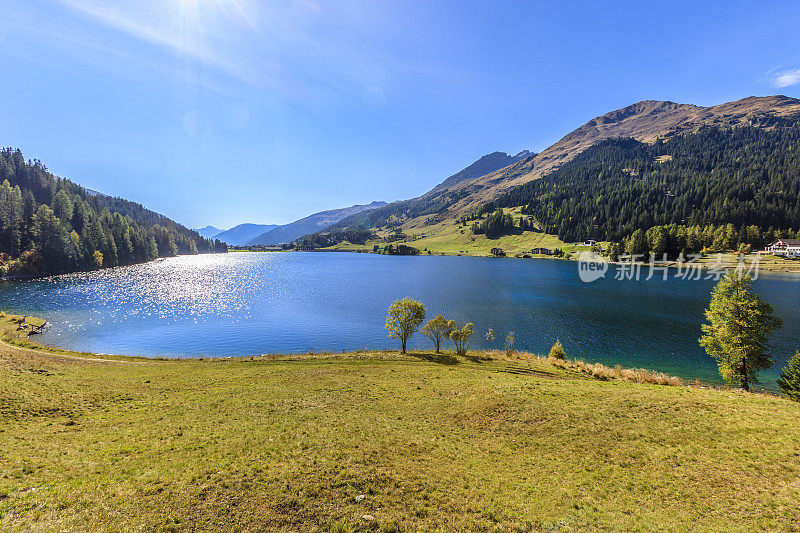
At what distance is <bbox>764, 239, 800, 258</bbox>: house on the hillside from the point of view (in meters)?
158

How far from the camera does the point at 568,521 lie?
45.9 ft

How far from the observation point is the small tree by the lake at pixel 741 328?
38.1 metres

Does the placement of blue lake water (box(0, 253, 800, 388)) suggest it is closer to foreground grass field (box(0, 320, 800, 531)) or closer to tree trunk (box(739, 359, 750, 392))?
tree trunk (box(739, 359, 750, 392))

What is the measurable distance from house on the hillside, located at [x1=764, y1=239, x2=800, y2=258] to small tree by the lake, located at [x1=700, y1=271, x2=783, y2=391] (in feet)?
656

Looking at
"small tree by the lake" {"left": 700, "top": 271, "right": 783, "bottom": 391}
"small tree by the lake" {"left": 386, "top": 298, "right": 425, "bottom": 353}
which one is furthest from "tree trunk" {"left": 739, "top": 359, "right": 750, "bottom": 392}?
"small tree by the lake" {"left": 386, "top": 298, "right": 425, "bottom": 353}

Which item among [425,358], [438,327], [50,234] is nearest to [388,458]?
[425,358]

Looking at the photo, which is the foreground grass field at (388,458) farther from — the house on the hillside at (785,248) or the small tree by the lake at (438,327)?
the house on the hillside at (785,248)

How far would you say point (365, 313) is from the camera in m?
83.6

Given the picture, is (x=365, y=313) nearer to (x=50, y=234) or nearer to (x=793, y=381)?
(x=793, y=381)

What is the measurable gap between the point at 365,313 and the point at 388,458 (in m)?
66.0

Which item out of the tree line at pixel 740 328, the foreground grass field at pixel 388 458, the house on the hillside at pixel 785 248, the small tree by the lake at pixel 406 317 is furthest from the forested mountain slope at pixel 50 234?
the house on the hillside at pixel 785 248

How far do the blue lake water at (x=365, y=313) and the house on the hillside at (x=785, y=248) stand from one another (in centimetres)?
5619

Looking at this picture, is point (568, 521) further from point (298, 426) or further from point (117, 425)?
point (117, 425)

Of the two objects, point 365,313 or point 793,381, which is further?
point 365,313
